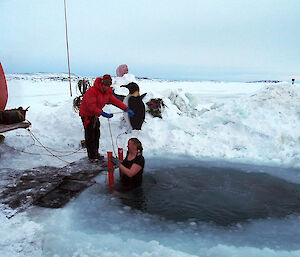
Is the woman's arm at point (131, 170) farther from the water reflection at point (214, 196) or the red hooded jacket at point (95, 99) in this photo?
the red hooded jacket at point (95, 99)

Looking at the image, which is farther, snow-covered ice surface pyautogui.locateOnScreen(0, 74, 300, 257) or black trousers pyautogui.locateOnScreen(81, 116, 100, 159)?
black trousers pyautogui.locateOnScreen(81, 116, 100, 159)

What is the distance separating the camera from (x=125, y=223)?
3.62 meters

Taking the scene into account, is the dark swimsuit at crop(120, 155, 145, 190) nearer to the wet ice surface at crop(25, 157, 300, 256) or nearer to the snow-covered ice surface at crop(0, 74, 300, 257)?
the wet ice surface at crop(25, 157, 300, 256)

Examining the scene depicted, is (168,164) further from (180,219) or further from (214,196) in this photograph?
(180,219)

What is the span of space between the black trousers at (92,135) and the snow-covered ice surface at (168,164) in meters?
0.77

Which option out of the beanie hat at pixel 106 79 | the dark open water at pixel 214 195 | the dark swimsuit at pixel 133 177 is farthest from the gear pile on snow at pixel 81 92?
the dark swimsuit at pixel 133 177

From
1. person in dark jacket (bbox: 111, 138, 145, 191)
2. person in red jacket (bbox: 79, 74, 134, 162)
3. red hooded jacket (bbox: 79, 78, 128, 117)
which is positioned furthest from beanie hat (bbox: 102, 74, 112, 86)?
person in dark jacket (bbox: 111, 138, 145, 191)

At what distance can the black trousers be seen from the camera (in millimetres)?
5976

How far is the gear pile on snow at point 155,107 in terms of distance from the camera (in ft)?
28.5

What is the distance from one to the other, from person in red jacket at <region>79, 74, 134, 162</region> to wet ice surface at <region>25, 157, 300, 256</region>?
3.77 feet

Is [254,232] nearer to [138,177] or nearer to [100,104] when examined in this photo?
[138,177]

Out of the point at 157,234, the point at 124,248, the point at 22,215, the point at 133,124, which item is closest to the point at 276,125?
the point at 133,124

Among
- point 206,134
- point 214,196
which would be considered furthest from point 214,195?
point 206,134

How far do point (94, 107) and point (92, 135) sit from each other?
832 millimetres
